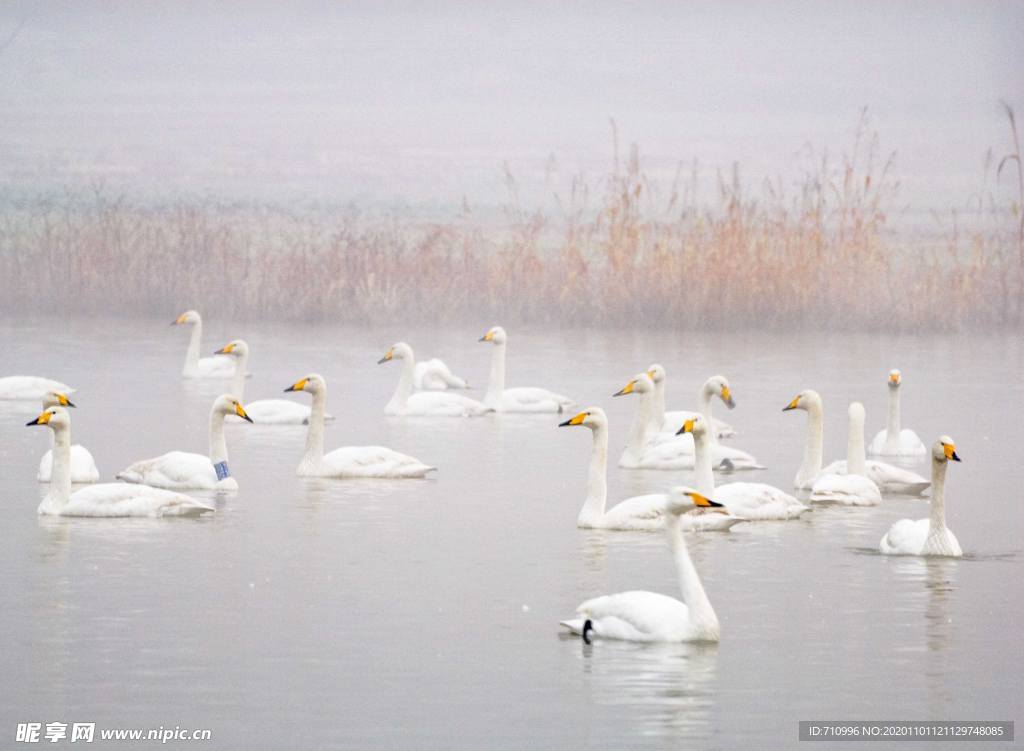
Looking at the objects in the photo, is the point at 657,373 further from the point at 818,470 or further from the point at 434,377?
the point at 434,377

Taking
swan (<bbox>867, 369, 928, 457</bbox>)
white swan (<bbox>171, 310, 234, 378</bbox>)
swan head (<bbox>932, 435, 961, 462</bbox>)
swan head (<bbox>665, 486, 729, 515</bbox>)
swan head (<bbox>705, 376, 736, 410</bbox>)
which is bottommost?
white swan (<bbox>171, 310, 234, 378</bbox>)

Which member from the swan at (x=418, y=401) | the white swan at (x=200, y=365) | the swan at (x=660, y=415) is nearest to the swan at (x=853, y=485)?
the swan at (x=660, y=415)

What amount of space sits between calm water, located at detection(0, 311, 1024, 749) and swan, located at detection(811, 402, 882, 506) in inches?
6.7

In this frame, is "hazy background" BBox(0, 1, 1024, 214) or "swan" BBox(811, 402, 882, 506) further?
"hazy background" BBox(0, 1, 1024, 214)

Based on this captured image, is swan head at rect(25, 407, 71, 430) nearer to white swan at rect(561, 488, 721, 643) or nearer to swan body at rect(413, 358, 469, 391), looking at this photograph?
white swan at rect(561, 488, 721, 643)

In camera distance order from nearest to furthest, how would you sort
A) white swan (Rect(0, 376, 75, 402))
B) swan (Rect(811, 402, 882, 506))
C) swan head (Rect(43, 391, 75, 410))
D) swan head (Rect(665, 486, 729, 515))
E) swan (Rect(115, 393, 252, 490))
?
swan head (Rect(665, 486, 729, 515)) → swan head (Rect(43, 391, 75, 410)) → swan (Rect(811, 402, 882, 506)) → swan (Rect(115, 393, 252, 490)) → white swan (Rect(0, 376, 75, 402))

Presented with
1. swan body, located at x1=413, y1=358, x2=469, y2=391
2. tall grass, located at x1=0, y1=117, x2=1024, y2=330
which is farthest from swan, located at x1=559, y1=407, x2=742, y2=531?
tall grass, located at x1=0, y1=117, x2=1024, y2=330

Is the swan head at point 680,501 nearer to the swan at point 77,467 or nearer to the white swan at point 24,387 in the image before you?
the swan at point 77,467

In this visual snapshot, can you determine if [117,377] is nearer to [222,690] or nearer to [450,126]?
[222,690]

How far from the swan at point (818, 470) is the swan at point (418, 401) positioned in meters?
5.23

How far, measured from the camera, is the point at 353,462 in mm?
14258

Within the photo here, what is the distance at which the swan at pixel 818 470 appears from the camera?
13.8 metres

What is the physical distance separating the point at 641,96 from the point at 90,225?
39.0 metres

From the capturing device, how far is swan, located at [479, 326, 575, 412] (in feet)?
61.7
